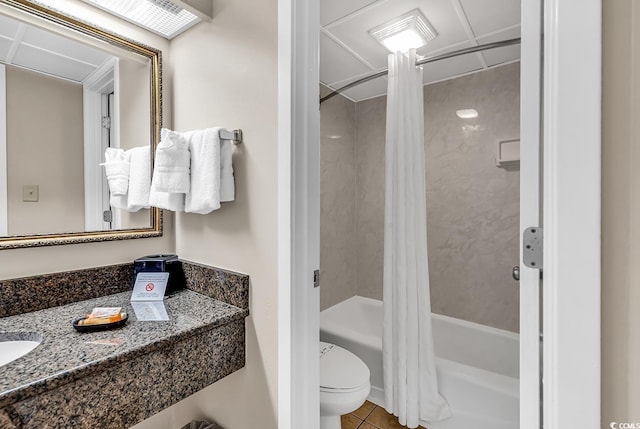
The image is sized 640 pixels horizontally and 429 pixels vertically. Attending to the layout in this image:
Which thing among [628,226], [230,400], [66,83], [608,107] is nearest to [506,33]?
[608,107]

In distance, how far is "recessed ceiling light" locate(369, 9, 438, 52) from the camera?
157cm

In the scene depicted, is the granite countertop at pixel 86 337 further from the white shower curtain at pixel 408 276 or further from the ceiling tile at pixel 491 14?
the ceiling tile at pixel 491 14

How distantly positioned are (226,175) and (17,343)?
2.60 feet

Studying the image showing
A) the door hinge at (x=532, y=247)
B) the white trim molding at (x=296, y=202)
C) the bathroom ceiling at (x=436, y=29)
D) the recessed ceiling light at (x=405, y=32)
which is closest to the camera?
the door hinge at (x=532, y=247)

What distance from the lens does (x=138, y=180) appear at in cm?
127

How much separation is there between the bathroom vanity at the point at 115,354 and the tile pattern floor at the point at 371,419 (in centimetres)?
101

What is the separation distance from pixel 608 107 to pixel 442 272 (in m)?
2.01

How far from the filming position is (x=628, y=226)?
55 cm

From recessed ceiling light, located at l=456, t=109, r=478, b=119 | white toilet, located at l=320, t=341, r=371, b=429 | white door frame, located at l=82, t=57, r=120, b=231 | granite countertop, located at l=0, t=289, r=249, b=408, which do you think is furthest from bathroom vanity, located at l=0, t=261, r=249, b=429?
recessed ceiling light, located at l=456, t=109, r=478, b=119

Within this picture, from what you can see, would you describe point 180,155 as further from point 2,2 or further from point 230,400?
point 230,400

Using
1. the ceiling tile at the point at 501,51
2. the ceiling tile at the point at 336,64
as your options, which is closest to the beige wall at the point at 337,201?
the ceiling tile at the point at 336,64

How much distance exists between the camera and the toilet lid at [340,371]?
1354 mm

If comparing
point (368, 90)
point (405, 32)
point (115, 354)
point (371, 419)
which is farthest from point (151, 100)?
point (371, 419)

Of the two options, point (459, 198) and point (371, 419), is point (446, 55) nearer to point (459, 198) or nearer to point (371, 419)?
point (459, 198)
